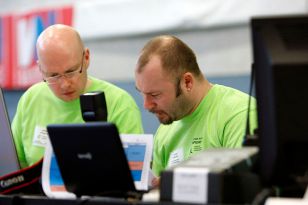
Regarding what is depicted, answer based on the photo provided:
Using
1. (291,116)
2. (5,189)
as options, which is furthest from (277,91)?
(5,189)

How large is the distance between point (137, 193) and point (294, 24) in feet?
1.46

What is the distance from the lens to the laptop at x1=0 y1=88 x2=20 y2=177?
1497 mm

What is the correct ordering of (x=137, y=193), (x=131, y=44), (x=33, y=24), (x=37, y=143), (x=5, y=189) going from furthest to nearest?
(x=33, y=24)
(x=131, y=44)
(x=37, y=143)
(x=5, y=189)
(x=137, y=193)

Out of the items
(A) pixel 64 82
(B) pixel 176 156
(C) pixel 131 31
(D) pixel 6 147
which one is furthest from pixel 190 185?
(C) pixel 131 31

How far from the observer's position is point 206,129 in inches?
73.4

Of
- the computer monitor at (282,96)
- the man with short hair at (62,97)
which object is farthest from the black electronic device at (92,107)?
the man with short hair at (62,97)

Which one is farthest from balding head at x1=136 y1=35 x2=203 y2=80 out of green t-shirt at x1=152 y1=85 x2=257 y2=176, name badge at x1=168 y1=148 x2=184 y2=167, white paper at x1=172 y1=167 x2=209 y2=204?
white paper at x1=172 y1=167 x2=209 y2=204

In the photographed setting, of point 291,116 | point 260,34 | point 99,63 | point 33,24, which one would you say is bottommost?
point 99,63

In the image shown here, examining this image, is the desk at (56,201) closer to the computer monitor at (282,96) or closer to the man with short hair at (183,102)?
the computer monitor at (282,96)

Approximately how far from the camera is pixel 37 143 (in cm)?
213

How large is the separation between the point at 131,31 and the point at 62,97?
49.5 inches

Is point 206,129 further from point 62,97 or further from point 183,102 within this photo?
point 62,97

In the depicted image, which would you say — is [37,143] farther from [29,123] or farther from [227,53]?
[227,53]

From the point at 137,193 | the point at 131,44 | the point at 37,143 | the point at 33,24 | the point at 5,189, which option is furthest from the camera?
the point at 33,24
